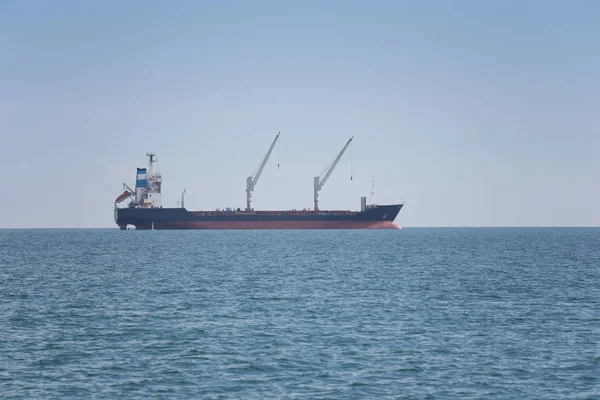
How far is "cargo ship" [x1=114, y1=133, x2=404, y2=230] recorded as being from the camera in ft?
573

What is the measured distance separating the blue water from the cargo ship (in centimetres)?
11838

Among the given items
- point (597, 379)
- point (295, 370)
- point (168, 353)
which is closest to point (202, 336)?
point (168, 353)

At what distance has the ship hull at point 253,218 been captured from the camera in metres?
174

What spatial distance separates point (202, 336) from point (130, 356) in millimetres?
4478

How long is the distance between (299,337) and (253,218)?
15064 centimetres

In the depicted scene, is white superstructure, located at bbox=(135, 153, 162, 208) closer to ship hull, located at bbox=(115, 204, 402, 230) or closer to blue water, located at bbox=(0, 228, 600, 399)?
ship hull, located at bbox=(115, 204, 402, 230)

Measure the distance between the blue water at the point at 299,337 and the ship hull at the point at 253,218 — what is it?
388ft

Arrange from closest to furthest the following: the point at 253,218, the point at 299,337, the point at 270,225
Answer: the point at 299,337 → the point at 270,225 → the point at 253,218

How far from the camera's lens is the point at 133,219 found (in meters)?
180

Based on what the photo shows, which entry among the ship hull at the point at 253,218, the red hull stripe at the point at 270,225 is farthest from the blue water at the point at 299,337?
the red hull stripe at the point at 270,225

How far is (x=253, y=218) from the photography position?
180 meters

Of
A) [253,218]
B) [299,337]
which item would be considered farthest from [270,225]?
[299,337]

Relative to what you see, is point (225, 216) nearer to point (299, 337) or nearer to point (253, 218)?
point (253, 218)

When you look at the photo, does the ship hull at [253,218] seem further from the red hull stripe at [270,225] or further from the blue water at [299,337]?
the blue water at [299,337]
